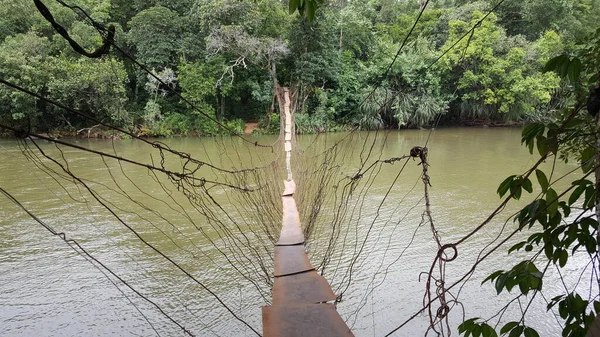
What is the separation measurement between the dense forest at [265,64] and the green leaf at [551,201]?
27.9ft

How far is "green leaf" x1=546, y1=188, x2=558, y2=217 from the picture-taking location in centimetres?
65

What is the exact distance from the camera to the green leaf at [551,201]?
65 cm

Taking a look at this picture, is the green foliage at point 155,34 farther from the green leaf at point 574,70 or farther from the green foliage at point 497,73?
the green leaf at point 574,70

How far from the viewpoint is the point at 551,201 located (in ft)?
2.15

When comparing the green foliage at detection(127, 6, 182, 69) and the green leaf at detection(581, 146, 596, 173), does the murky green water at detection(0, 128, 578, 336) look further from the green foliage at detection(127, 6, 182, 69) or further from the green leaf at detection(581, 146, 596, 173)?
the green foliage at detection(127, 6, 182, 69)

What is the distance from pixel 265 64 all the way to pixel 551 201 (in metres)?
10.6

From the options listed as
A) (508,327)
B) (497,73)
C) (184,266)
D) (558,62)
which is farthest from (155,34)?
(508,327)

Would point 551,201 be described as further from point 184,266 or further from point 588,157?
point 184,266

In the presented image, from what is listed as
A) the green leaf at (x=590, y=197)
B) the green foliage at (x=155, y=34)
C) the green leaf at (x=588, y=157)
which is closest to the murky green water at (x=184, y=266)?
the green leaf at (x=588, y=157)

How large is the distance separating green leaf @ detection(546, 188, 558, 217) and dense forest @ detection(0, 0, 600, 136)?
8501 millimetres

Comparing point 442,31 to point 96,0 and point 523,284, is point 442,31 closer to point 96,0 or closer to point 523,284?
point 96,0

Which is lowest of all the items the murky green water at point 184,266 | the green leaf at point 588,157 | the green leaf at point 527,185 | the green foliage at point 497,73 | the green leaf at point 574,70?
the murky green water at point 184,266

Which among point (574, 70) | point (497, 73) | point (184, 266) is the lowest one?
point (184, 266)

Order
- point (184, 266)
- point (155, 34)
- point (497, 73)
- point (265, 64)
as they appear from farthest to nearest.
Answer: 1. point (265, 64)
2. point (497, 73)
3. point (155, 34)
4. point (184, 266)
